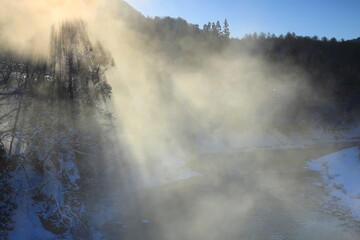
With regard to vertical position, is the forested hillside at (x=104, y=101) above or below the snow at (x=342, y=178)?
above

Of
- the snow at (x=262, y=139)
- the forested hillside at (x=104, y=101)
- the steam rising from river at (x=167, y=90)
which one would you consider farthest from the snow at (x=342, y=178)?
the forested hillside at (x=104, y=101)

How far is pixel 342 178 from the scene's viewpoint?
2242 centimetres

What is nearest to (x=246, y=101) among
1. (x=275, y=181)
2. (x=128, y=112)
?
(x=128, y=112)

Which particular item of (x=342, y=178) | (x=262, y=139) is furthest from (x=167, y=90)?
(x=342, y=178)

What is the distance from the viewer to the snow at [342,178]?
1729 centimetres

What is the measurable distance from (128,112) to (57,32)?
2344 cm

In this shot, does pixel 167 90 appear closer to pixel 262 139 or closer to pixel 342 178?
pixel 262 139

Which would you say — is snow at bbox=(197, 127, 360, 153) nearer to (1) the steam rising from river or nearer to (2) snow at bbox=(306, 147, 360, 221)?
(1) the steam rising from river

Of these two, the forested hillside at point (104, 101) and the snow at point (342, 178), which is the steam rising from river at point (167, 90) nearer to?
the forested hillside at point (104, 101)

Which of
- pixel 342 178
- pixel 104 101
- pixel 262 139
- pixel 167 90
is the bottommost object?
pixel 342 178

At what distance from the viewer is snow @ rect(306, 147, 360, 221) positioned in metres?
17.3

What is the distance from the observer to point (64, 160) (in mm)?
15039

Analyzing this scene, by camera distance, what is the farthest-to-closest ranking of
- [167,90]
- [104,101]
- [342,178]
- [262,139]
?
[167,90], [262,139], [342,178], [104,101]

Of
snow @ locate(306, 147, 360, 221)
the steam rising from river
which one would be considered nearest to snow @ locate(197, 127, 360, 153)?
the steam rising from river
